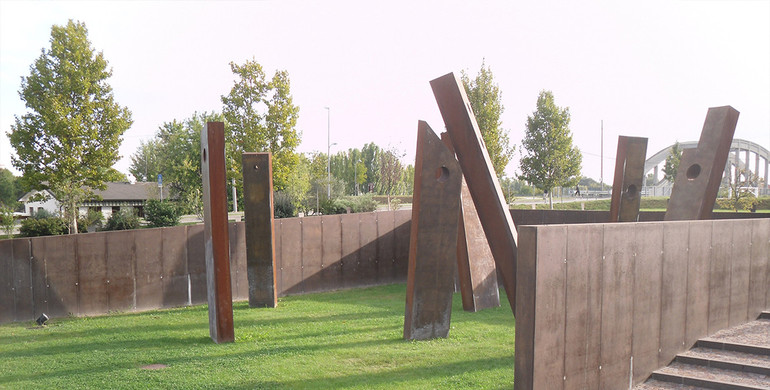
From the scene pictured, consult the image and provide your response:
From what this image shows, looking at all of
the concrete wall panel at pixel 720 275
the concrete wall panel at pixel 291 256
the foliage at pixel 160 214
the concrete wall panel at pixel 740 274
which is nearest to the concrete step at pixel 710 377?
the concrete wall panel at pixel 720 275

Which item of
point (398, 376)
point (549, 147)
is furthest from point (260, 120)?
point (398, 376)

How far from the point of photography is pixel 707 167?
35.3 feet

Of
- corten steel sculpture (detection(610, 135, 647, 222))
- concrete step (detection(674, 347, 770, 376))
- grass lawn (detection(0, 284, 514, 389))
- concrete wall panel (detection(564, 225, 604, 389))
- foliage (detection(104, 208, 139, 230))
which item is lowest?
grass lawn (detection(0, 284, 514, 389))

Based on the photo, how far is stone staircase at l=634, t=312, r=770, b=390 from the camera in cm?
675

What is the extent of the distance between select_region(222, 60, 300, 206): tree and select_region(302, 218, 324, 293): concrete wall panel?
18449mm

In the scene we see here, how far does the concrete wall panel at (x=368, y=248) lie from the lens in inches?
603

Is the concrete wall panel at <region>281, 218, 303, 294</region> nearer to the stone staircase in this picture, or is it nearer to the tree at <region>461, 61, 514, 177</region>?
the stone staircase

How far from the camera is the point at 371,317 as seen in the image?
35.5ft

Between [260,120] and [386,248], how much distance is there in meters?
20.0

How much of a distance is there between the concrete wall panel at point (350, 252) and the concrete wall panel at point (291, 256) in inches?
52.2

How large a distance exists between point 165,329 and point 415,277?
178 inches

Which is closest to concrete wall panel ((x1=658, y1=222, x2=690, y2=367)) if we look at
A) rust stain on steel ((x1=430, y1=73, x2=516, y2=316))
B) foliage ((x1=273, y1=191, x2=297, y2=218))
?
rust stain on steel ((x1=430, y1=73, x2=516, y2=316))

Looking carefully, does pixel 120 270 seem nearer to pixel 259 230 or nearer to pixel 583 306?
pixel 259 230

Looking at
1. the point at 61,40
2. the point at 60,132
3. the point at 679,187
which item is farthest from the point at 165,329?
the point at 61,40
